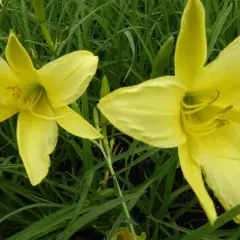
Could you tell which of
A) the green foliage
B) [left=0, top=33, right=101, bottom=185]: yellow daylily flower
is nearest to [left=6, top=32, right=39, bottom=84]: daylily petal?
[left=0, top=33, right=101, bottom=185]: yellow daylily flower

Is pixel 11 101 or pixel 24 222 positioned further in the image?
pixel 24 222

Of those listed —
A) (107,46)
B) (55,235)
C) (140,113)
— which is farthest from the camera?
(107,46)

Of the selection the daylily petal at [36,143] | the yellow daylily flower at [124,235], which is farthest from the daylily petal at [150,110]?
the yellow daylily flower at [124,235]

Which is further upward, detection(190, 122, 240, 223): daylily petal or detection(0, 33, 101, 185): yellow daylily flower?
detection(0, 33, 101, 185): yellow daylily flower

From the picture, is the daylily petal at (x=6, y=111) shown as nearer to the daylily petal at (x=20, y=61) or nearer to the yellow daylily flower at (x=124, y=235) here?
the daylily petal at (x=20, y=61)

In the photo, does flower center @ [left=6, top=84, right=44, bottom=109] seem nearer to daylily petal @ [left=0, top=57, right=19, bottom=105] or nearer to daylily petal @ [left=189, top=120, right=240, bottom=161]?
daylily petal @ [left=0, top=57, right=19, bottom=105]

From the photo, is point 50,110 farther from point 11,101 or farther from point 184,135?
point 184,135

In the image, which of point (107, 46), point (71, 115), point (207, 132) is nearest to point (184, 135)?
point (207, 132)

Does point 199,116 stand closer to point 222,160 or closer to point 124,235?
point 222,160
